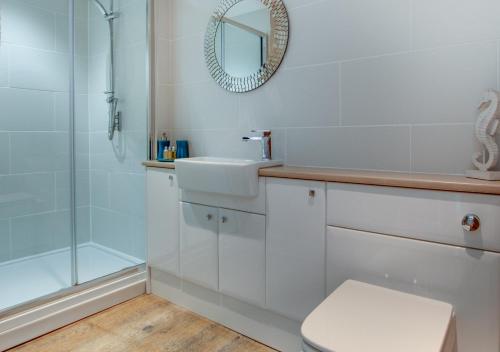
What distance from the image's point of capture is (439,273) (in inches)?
45.5

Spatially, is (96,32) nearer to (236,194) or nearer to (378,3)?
(236,194)

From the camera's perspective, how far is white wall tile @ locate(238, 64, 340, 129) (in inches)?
66.0

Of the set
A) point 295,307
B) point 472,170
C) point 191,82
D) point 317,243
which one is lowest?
point 295,307

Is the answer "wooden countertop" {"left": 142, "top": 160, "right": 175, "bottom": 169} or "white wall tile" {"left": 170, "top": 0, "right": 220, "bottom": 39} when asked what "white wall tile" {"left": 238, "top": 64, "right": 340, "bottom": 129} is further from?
"white wall tile" {"left": 170, "top": 0, "right": 220, "bottom": 39}

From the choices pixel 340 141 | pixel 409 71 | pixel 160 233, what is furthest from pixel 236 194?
pixel 409 71

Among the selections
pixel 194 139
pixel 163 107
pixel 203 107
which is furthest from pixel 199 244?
pixel 163 107

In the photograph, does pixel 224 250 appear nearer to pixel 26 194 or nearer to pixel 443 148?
pixel 443 148

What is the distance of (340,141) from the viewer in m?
1.65

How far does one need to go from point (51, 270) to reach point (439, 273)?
218 cm

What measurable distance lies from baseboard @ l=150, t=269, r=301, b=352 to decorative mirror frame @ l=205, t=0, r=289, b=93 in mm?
1155

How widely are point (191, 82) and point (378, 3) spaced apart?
120cm

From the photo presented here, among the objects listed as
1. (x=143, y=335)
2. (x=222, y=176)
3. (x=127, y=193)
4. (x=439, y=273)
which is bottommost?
(x=143, y=335)

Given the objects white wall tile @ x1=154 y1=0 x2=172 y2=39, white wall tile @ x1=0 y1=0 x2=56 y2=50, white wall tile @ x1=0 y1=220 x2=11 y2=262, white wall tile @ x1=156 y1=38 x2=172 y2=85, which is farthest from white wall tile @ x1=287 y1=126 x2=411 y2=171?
white wall tile @ x1=0 y1=220 x2=11 y2=262

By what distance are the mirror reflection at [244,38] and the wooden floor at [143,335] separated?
1.39 m
